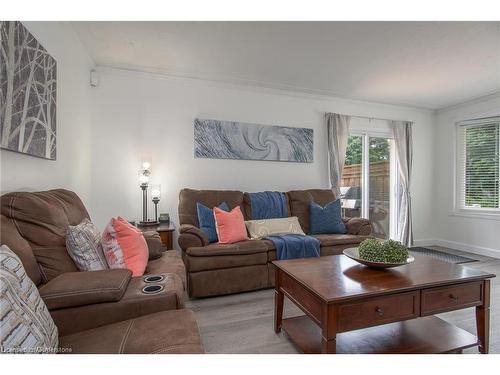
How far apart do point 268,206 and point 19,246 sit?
2.47m

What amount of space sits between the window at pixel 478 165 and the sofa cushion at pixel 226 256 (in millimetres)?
3841

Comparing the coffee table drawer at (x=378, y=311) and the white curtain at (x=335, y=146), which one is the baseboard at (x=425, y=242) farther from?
the coffee table drawer at (x=378, y=311)

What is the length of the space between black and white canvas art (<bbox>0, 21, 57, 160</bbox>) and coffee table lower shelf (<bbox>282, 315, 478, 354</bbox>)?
2051 millimetres

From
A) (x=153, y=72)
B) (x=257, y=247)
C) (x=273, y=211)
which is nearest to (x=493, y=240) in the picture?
(x=273, y=211)

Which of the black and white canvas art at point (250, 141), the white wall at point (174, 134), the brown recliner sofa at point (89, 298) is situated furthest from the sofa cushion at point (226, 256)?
the black and white canvas art at point (250, 141)

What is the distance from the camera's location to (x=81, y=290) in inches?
46.7

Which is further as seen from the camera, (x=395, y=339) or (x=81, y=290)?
(x=395, y=339)

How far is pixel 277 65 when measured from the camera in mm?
3014

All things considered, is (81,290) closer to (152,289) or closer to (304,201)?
(152,289)

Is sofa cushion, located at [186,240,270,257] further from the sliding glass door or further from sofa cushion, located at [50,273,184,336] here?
the sliding glass door

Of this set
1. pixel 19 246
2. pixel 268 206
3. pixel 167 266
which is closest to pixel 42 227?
pixel 19 246

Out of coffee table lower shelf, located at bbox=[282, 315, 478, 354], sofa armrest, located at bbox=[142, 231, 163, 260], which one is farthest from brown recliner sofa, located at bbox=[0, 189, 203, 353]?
coffee table lower shelf, located at bbox=[282, 315, 478, 354]
